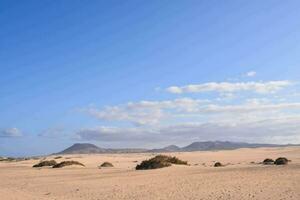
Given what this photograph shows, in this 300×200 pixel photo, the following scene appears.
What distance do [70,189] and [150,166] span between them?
10979mm

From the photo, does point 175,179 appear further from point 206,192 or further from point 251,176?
point 206,192

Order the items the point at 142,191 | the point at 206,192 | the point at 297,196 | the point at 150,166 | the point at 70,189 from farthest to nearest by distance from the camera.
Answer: the point at 150,166
the point at 70,189
the point at 142,191
the point at 206,192
the point at 297,196

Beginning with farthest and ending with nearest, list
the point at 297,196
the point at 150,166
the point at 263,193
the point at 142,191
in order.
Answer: the point at 150,166, the point at 142,191, the point at 263,193, the point at 297,196

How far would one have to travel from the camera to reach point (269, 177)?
21.6 m

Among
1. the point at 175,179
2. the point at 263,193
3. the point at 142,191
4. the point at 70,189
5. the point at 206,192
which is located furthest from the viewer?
the point at 175,179

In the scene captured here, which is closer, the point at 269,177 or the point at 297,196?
the point at 297,196

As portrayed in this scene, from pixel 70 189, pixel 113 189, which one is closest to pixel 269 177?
pixel 113 189

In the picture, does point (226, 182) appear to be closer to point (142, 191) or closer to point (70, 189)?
point (142, 191)

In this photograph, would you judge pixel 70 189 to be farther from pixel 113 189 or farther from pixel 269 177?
pixel 269 177

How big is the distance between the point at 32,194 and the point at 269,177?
439 inches

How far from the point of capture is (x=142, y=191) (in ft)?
63.1

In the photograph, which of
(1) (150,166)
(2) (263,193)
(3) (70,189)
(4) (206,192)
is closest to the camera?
(2) (263,193)

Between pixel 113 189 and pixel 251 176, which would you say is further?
pixel 251 176

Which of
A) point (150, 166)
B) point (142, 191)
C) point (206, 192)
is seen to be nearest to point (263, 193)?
point (206, 192)
